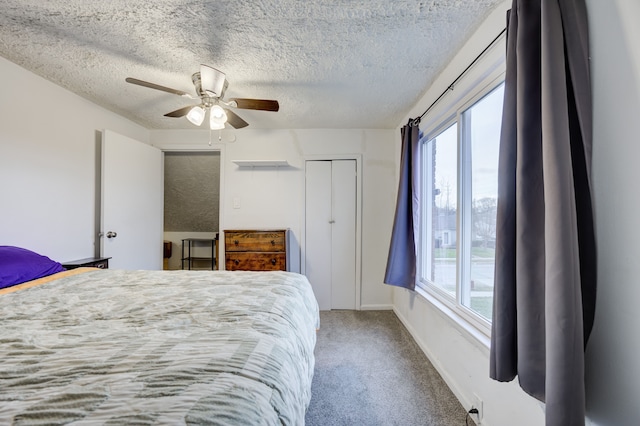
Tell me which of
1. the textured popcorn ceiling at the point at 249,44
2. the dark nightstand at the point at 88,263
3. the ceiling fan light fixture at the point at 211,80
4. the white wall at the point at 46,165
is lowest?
the dark nightstand at the point at 88,263

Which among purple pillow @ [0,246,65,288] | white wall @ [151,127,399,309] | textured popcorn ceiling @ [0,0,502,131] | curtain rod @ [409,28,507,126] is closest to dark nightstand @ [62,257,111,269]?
purple pillow @ [0,246,65,288]

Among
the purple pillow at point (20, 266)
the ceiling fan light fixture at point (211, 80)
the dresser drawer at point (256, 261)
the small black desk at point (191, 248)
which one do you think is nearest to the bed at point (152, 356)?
the purple pillow at point (20, 266)

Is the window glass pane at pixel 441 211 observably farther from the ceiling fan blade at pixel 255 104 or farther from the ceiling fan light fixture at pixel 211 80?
the ceiling fan light fixture at pixel 211 80

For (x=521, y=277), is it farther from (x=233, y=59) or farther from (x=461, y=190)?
(x=233, y=59)

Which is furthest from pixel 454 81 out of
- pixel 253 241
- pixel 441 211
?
pixel 253 241

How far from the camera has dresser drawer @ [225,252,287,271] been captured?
116 inches

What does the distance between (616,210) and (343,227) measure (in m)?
2.63

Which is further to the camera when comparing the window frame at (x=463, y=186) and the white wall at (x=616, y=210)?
the window frame at (x=463, y=186)

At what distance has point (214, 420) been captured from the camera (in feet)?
1.85

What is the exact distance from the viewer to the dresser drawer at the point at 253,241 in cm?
297

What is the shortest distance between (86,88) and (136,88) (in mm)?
458

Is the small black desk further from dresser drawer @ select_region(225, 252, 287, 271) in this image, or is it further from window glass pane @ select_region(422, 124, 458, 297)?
window glass pane @ select_region(422, 124, 458, 297)

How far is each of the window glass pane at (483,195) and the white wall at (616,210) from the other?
651 mm

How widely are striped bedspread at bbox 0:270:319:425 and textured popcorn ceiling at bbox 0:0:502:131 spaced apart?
1550 mm
